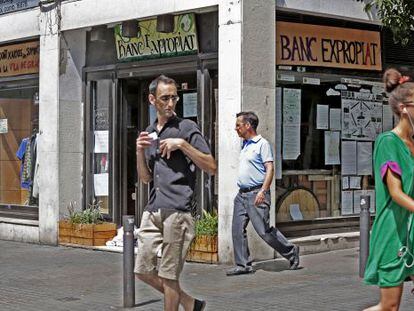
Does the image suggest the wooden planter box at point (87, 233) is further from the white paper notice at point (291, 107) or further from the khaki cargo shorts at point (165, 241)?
the khaki cargo shorts at point (165, 241)

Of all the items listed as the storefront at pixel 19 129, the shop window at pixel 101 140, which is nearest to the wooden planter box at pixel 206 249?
the shop window at pixel 101 140

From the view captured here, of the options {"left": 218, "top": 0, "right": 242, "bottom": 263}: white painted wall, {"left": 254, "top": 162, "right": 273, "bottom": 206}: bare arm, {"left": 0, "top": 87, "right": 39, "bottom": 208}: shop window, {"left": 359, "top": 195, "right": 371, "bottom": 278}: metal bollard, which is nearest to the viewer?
{"left": 359, "top": 195, "right": 371, "bottom": 278}: metal bollard

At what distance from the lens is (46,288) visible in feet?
31.9

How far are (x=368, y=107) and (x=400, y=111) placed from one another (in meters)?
8.25

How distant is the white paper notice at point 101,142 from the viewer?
1412cm

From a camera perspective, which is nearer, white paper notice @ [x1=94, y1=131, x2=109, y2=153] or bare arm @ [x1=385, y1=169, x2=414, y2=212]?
bare arm @ [x1=385, y1=169, x2=414, y2=212]

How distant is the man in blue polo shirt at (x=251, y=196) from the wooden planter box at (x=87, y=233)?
3410 mm

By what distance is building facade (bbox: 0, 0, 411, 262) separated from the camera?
11344 millimetres

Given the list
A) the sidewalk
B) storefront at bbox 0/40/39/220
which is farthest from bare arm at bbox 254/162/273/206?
storefront at bbox 0/40/39/220

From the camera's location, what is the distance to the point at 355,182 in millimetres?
13336

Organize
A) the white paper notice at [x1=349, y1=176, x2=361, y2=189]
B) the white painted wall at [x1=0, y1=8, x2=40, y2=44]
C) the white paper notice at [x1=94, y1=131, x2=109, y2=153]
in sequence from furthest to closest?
1. the white painted wall at [x1=0, y1=8, x2=40, y2=44]
2. the white paper notice at [x1=94, y1=131, x2=109, y2=153]
3. the white paper notice at [x1=349, y1=176, x2=361, y2=189]

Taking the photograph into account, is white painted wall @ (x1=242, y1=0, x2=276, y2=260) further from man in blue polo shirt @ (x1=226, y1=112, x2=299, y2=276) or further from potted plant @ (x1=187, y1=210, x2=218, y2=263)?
man in blue polo shirt @ (x1=226, y1=112, x2=299, y2=276)

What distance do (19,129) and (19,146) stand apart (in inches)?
12.5

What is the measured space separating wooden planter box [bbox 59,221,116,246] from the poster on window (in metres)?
4.04
